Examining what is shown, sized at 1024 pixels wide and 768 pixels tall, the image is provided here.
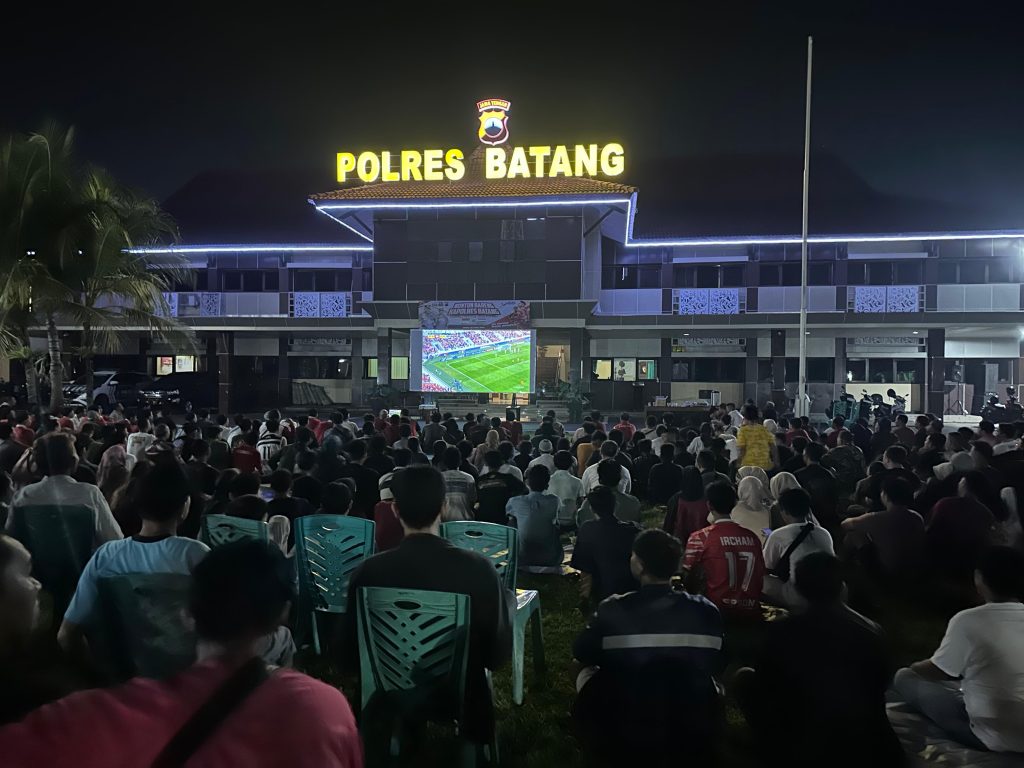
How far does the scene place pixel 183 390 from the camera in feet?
91.7

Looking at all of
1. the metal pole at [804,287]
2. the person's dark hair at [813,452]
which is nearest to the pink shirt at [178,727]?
the person's dark hair at [813,452]

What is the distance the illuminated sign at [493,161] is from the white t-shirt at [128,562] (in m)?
21.2

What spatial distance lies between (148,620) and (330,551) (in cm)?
188

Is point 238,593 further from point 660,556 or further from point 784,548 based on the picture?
point 784,548

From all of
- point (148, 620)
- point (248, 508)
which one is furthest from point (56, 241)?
point (148, 620)

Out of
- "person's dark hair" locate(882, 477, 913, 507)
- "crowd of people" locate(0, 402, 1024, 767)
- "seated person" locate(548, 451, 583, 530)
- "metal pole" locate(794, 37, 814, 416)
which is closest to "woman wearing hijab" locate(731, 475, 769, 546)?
"crowd of people" locate(0, 402, 1024, 767)

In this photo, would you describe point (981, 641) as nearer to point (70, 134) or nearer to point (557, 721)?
point (557, 721)

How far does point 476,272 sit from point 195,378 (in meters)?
13.3

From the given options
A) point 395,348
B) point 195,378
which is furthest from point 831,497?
point 195,378

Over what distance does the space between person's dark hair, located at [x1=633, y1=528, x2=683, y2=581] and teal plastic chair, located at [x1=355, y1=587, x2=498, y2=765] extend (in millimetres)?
916

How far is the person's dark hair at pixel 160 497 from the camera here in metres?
3.56

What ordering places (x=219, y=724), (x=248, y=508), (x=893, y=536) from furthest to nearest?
(x=893, y=536)
(x=248, y=508)
(x=219, y=724)

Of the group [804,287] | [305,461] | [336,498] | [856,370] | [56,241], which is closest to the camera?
[336,498]

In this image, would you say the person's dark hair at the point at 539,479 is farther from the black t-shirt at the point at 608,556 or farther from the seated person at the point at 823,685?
the seated person at the point at 823,685
